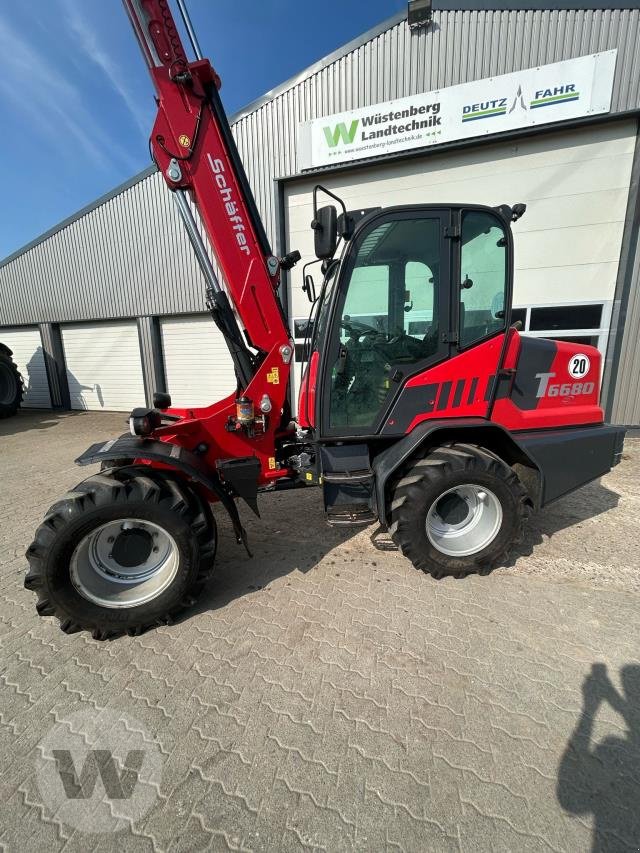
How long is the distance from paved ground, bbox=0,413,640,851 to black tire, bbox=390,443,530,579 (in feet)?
0.58

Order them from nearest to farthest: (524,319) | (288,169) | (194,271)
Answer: (524,319), (288,169), (194,271)

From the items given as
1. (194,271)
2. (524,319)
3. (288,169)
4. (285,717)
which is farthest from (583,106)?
(285,717)

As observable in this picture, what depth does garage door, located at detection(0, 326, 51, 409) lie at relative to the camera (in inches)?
457

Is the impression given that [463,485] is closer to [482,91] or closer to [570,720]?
[570,720]

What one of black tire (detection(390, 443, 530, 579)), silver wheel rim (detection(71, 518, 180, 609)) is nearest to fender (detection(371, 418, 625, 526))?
black tire (detection(390, 443, 530, 579))

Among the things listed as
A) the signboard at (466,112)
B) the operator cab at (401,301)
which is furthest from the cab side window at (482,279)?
the signboard at (466,112)

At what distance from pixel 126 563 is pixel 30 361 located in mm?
12706

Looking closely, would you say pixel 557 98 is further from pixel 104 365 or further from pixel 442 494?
pixel 104 365

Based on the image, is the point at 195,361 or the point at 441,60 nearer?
the point at 441,60

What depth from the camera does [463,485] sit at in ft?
8.98

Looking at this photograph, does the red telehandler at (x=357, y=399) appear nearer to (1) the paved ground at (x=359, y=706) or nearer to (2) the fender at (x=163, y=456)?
(2) the fender at (x=163, y=456)

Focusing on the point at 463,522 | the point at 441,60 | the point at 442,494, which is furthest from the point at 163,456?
the point at 441,60

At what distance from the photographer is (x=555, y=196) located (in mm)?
6320

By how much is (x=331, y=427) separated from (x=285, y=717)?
1801mm
